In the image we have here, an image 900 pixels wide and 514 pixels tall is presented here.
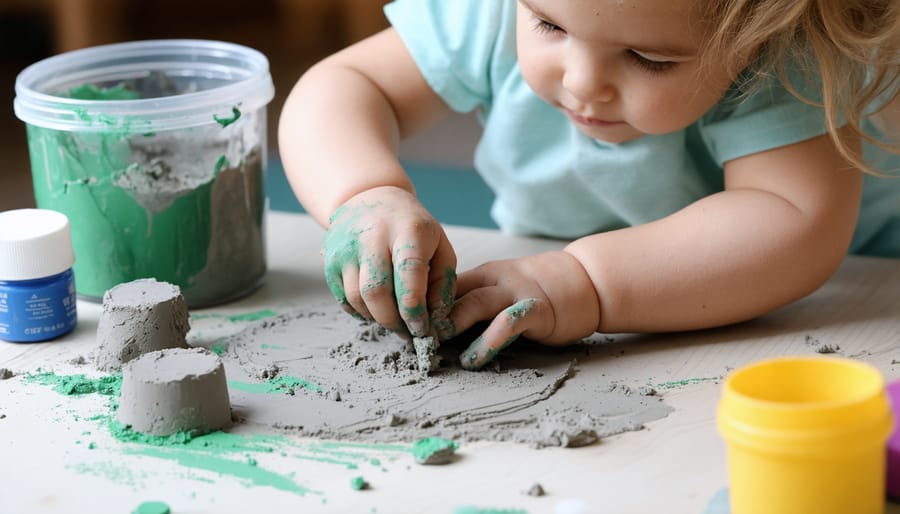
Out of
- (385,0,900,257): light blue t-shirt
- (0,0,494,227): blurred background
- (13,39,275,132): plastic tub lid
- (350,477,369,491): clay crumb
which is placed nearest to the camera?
(350,477,369,491): clay crumb

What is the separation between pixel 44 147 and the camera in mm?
863

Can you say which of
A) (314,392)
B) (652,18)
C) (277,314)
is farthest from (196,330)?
(652,18)

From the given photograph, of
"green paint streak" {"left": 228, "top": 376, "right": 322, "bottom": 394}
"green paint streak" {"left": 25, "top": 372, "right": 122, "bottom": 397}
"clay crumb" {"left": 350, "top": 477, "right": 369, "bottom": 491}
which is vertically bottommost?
"green paint streak" {"left": 25, "top": 372, "right": 122, "bottom": 397}

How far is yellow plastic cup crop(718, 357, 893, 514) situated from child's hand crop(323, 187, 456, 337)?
267 mm

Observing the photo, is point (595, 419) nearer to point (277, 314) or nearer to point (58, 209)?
point (277, 314)

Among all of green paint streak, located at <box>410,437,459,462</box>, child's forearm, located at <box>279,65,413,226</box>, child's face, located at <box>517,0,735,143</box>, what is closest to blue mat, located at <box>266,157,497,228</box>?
child's forearm, located at <box>279,65,413,226</box>

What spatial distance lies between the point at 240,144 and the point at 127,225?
0.36 feet

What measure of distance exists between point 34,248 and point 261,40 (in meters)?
2.50

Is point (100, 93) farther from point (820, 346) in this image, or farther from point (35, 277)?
point (820, 346)

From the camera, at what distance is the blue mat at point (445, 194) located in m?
1.97

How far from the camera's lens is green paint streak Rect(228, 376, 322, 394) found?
0.71m

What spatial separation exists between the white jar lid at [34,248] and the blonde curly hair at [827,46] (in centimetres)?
47

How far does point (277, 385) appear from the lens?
716 mm

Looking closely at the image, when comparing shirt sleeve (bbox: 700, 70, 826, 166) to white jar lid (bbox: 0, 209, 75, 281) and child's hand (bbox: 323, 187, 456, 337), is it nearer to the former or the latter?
child's hand (bbox: 323, 187, 456, 337)
